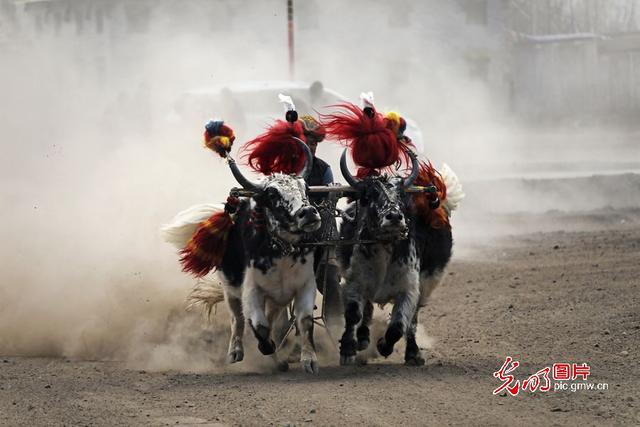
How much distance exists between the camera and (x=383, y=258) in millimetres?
9156

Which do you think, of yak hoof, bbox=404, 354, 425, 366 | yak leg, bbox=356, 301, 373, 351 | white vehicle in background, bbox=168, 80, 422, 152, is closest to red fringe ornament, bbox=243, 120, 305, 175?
yak leg, bbox=356, 301, 373, 351

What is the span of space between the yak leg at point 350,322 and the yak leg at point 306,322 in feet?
0.69

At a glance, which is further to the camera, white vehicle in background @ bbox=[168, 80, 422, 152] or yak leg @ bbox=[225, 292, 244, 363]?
white vehicle in background @ bbox=[168, 80, 422, 152]

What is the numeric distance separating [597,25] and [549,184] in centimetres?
2113

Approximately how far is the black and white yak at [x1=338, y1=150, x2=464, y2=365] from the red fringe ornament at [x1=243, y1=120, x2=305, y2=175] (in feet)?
1.37

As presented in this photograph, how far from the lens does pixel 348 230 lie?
368 inches

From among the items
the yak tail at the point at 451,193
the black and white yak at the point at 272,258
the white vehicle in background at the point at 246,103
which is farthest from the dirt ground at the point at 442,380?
the white vehicle in background at the point at 246,103

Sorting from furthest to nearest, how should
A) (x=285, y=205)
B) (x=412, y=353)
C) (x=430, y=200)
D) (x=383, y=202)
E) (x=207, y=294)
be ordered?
1. (x=207, y=294)
2. (x=430, y=200)
3. (x=412, y=353)
4. (x=383, y=202)
5. (x=285, y=205)

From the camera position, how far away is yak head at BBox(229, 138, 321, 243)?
8.33 metres

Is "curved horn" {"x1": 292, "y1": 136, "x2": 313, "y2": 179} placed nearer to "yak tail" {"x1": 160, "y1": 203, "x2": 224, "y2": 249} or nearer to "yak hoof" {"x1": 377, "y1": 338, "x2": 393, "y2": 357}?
"yak tail" {"x1": 160, "y1": 203, "x2": 224, "y2": 249}

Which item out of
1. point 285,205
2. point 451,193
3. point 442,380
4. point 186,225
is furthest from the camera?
point 451,193

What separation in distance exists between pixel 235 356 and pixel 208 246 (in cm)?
82

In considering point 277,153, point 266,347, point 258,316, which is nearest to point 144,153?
point 277,153

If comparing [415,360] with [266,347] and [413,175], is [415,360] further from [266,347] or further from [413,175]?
[413,175]
